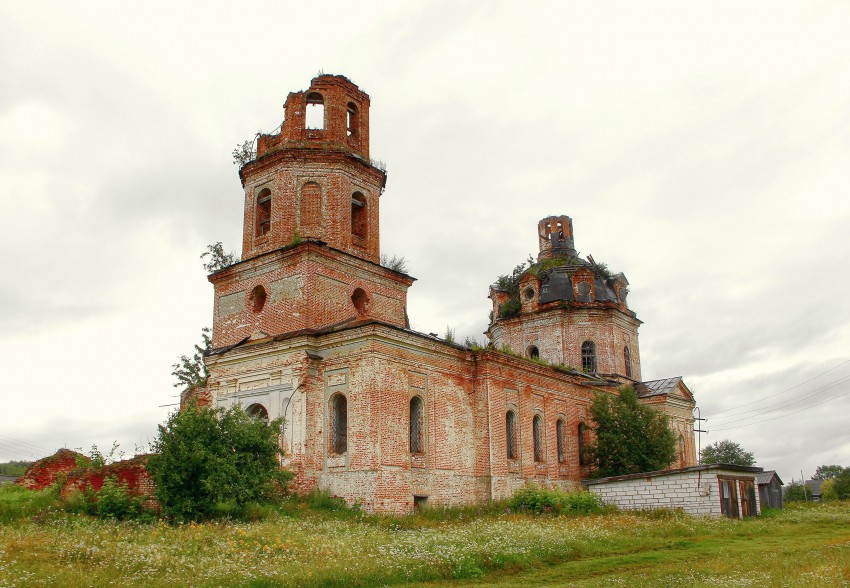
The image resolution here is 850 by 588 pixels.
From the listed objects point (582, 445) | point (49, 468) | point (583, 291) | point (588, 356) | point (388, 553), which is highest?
point (583, 291)

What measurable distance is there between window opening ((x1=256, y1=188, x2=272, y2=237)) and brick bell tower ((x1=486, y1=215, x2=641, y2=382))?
14342mm

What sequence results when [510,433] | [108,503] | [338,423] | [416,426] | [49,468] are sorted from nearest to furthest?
[108,503]
[49,468]
[338,423]
[416,426]
[510,433]

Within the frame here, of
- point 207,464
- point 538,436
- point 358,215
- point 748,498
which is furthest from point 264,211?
point 748,498

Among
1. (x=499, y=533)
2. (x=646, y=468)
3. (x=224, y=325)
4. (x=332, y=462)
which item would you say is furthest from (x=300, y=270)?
(x=646, y=468)

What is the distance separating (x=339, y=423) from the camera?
22.4m

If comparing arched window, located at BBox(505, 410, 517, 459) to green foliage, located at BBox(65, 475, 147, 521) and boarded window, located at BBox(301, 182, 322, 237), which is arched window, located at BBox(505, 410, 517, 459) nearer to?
boarded window, located at BBox(301, 182, 322, 237)

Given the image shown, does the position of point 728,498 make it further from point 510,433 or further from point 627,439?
point 510,433

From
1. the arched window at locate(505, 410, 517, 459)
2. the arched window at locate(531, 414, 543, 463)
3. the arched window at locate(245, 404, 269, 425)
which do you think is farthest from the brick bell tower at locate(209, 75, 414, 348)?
the arched window at locate(531, 414, 543, 463)

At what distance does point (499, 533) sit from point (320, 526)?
13.3 feet

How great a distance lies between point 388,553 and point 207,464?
6368 millimetres

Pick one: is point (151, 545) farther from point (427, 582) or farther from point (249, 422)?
point (249, 422)

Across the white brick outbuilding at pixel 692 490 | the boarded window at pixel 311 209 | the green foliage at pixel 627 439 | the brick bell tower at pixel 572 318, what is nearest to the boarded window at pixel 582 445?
the green foliage at pixel 627 439

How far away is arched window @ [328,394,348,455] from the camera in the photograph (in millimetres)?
22078

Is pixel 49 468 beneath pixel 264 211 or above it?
beneath
